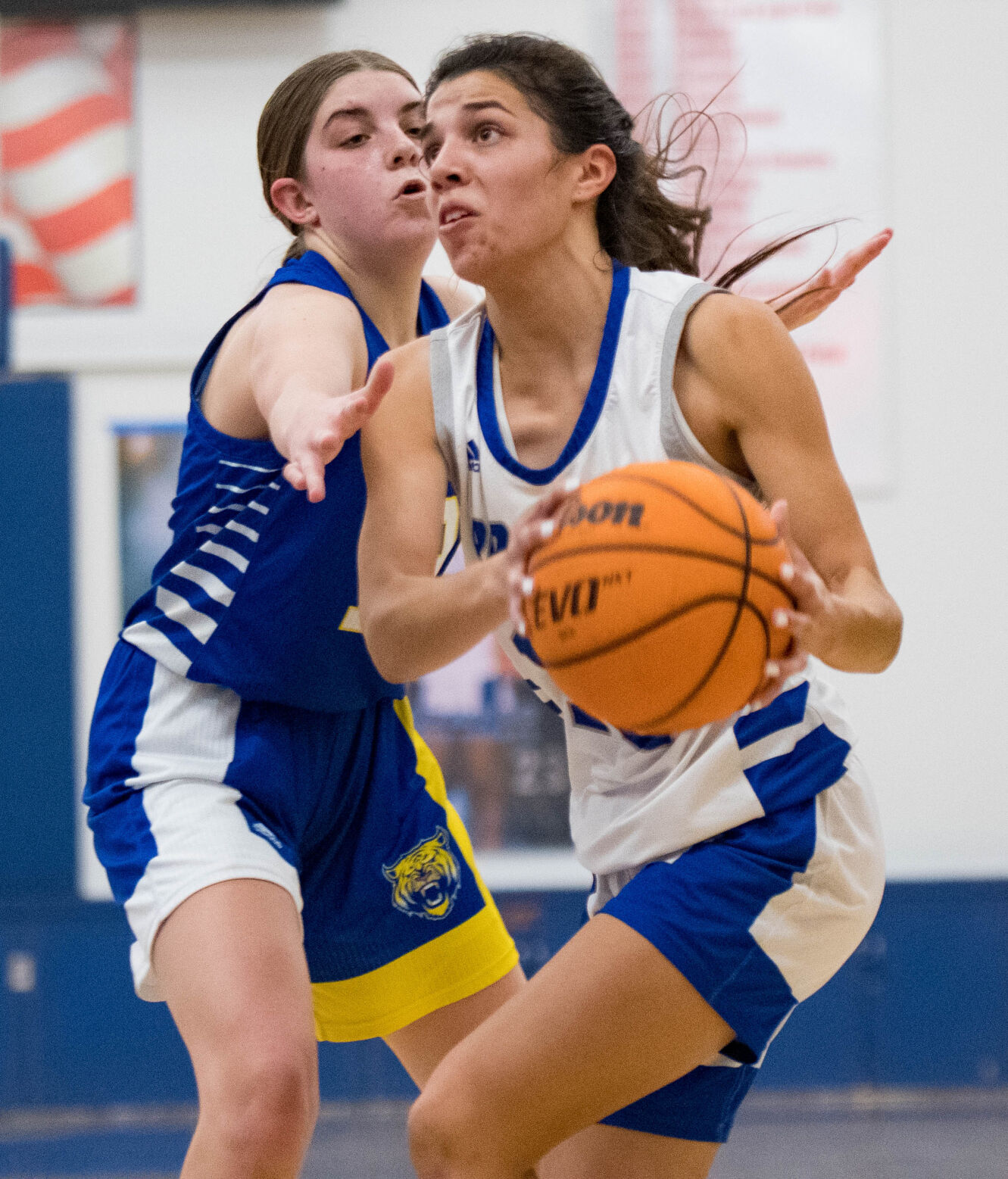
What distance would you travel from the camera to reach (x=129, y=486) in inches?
158

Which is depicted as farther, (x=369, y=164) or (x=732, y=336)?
(x=369, y=164)

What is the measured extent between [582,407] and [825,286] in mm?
503

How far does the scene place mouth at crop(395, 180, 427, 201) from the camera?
1838 mm

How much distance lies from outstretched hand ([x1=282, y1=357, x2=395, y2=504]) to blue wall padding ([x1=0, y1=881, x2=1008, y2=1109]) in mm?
2305

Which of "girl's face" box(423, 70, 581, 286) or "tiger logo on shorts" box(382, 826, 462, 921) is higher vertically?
"girl's face" box(423, 70, 581, 286)

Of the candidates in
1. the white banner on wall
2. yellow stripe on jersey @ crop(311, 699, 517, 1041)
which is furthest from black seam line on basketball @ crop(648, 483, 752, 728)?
the white banner on wall

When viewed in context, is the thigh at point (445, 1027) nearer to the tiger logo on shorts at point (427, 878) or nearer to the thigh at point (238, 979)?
the tiger logo on shorts at point (427, 878)

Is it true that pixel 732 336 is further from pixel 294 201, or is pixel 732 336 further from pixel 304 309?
pixel 294 201

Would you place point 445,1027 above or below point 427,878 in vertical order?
below

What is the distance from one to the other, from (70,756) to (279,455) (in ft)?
6.69

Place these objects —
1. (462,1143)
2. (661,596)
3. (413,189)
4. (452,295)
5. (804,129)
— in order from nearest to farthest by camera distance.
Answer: (661,596)
(462,1143)
(413,189)
(452,295)
(804,129)

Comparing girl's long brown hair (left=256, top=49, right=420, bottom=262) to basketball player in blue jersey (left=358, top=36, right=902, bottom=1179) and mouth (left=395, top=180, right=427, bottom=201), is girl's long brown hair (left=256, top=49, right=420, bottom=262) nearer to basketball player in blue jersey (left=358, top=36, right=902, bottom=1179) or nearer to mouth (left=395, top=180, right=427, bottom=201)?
mouth (left=395, top=180, right=427, bottom=201)

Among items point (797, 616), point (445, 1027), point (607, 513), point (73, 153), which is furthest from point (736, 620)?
point (73, 153)

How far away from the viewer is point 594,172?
5.41ft
